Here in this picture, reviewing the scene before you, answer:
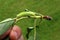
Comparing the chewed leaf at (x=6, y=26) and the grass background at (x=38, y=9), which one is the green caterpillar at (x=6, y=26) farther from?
the grass background at (x=38, y=9)

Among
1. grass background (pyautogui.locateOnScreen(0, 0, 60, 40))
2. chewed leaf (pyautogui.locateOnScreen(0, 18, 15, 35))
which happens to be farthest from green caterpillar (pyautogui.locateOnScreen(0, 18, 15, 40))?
grass background (pyautogui.locateOnScreen(0, 0, 60, 40))

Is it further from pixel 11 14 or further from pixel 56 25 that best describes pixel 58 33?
pixel 11 14

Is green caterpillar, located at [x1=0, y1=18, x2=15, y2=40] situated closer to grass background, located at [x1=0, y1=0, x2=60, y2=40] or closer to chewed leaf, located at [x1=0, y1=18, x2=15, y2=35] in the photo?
chewed leaf, located at [x1=0, y1=18, x2=15, y2=35]

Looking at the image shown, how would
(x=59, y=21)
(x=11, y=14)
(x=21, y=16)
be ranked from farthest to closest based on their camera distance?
(x=11, y=14) → (x=59, y=21) → (x=21, y=16)

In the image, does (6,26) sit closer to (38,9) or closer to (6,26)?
(6,26)

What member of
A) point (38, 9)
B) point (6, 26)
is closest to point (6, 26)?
point (6, 26)

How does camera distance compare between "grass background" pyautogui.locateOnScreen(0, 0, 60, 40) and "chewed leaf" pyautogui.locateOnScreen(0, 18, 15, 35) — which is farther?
"grass background" pyautogui.locateOnScreen(0, 0, 60, 40)

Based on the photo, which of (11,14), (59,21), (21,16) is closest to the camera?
(21,16)

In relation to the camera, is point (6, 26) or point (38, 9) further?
point (38, 9)

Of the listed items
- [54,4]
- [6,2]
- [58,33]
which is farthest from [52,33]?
[6,2]

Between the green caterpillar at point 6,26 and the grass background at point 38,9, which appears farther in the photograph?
the grass background at point 38,9

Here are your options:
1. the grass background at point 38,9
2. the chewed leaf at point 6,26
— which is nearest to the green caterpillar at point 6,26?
the chewed leaf at point 6,26
